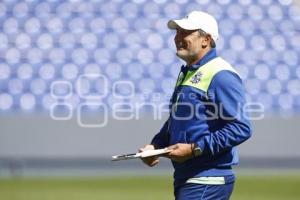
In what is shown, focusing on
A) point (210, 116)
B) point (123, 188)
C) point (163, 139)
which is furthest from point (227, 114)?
point (123, 188)

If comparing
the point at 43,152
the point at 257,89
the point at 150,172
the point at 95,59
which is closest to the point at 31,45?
the point at 95,59

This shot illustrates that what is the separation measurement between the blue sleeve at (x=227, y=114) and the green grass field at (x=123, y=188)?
4733mm

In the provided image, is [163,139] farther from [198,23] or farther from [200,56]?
[198,23]

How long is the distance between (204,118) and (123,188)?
5.83m

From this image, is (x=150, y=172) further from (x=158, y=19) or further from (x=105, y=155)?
(x=158, y=19)

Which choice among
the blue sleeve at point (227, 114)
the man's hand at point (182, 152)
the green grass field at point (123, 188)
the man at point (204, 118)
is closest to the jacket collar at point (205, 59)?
the man at point (204, 118)

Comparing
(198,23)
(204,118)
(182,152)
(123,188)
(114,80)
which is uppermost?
(198,23)

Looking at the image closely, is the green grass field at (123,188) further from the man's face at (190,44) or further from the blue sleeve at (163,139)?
the man's face at (190,44)

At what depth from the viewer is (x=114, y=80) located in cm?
1203

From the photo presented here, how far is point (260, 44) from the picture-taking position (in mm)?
12664

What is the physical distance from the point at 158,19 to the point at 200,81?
819 centimetres

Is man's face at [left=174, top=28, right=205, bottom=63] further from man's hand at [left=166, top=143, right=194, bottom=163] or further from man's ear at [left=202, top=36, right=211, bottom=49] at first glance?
man's hand at [left=166, top=143, right=194, bottom=163]

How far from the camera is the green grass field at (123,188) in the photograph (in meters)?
9.19

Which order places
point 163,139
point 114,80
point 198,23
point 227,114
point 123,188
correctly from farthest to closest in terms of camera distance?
point 114,80
point 123,188
point 163,139
point 198,23
point 227,114
